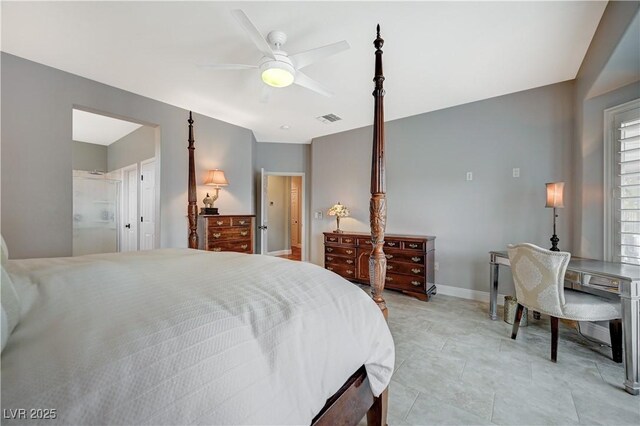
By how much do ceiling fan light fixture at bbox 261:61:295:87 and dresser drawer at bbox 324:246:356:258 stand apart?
2.81 metres

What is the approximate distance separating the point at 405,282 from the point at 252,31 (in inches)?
134

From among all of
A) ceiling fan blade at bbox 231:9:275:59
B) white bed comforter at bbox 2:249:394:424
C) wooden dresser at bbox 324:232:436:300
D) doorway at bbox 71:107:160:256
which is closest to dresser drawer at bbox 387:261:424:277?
wooden dresser at bbox 324:232:436:300

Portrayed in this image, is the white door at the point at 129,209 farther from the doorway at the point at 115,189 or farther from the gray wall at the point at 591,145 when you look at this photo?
the gray wall at the point at 591,145

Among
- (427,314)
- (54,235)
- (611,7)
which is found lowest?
(427,314)

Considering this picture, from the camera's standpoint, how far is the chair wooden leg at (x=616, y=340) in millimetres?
2098

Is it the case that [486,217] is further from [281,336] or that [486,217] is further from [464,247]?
[281,336]

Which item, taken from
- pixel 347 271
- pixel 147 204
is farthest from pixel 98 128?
pixel 347 271

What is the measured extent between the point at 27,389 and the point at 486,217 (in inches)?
163

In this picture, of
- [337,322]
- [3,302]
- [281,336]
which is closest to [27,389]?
[3,302]

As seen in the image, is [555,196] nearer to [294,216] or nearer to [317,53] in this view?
[317,53]

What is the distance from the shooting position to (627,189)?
7.57 feet

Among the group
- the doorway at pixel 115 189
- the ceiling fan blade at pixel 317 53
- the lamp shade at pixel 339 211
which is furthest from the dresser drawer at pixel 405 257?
the doorway at pixel 115 189

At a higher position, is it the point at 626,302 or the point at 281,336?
the point at 281,336

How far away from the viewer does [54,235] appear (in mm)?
2805
